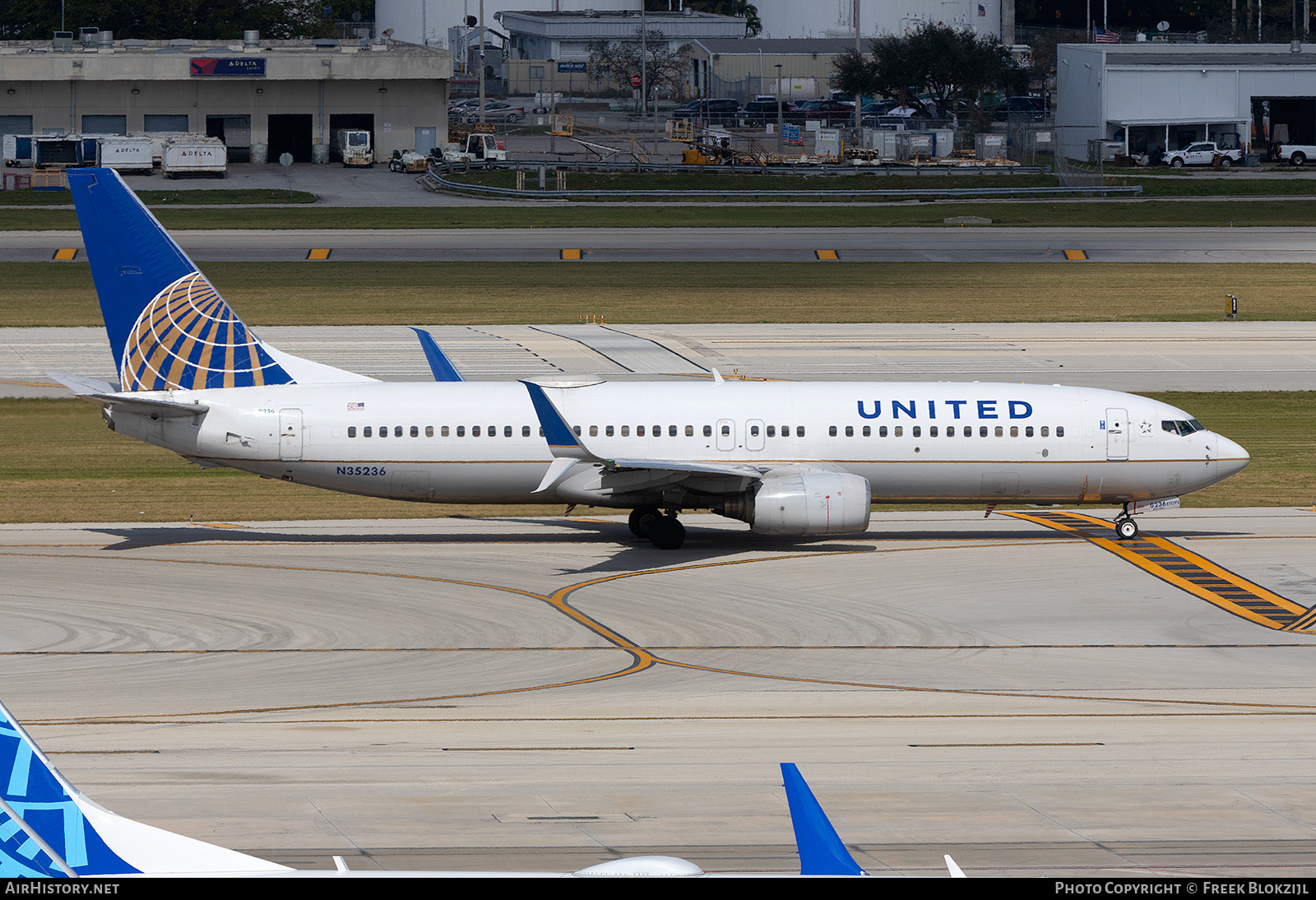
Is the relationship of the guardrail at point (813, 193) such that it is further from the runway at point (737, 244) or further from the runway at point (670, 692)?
the runway at point (670, 692)

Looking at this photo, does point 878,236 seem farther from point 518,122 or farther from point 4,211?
point 518,122

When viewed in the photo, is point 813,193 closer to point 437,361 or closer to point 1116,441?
point 437,361

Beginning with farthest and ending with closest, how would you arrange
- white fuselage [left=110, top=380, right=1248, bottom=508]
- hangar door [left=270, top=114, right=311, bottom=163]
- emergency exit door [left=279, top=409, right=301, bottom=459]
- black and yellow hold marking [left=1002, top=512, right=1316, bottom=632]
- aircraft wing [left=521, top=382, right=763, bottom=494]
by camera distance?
hangar door [left=270, top=114, right=311, bottom=163]
white fuselage [left=110, top=380, right=1248, bottom=508]
emergency exit door [left=279, top=409, right=301, bottom=459]
aircraft wing [left=521, top=382, right=763, bottom=494]
black and yellow hold marking [left=1002, top=512, right=1316, bottom=632]

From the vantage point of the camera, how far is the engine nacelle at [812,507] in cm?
3603

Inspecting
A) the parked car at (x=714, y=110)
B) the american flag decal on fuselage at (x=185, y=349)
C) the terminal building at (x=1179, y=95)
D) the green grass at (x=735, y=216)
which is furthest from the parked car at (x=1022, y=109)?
the american flag decal on fuselage at (x=185, y=349)

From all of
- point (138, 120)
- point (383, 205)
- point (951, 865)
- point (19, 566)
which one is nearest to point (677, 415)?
point (19, 566)

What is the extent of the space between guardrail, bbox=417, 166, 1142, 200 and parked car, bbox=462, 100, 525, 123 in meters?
58.9

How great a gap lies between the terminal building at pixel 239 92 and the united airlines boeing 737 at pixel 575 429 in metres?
100

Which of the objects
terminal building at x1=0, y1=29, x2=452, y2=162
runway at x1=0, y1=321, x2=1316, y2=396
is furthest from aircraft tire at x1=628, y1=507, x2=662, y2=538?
terminal building at x1=0, y1=29, x2=452, y2=162

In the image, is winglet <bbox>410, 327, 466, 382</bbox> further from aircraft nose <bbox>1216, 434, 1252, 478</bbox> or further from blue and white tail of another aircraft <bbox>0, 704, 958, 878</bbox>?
blue and white tail of another aircraft <bbox>0, 704, 958, 878</bbox>

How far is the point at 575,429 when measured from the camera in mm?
38219

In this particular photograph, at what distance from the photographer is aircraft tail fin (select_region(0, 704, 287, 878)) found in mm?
8328

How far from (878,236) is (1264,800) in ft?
266

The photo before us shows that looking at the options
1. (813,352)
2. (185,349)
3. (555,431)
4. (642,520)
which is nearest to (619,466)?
(555,431)
